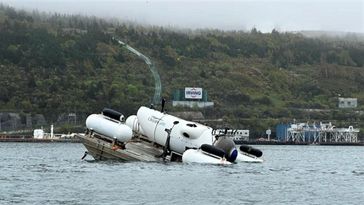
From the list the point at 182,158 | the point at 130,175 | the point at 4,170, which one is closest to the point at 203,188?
the point at 130,175

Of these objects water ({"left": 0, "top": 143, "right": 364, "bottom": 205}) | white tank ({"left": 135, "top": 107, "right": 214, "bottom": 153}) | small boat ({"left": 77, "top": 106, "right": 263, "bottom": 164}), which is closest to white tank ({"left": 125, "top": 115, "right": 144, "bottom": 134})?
small boat ({"left": 77, "top": 106, "right": 263, "bottom": 164})

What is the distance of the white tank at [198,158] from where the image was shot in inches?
3120

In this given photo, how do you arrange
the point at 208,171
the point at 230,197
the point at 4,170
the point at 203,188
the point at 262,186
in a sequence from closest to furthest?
the point at 230,197, the point at 203,188, the point at 262,186, the point at 208,171, the point at 4,170

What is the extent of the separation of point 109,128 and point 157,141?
4438 mm

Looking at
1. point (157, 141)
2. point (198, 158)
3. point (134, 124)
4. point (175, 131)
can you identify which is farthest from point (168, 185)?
point (134, 124)

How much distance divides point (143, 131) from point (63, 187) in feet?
80.0

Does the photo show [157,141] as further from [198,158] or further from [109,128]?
[198,158]

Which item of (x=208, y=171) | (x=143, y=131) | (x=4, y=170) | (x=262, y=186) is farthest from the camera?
(x=143, y=131)

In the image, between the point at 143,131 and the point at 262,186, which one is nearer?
the point at 262,186

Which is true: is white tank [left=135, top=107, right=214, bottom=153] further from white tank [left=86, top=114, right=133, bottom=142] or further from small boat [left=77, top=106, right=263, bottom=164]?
white tank [left=86, top=114, right=133, bottom=142]

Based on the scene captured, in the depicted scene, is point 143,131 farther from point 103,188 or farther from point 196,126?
point 103,188

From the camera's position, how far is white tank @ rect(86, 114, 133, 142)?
268 ft

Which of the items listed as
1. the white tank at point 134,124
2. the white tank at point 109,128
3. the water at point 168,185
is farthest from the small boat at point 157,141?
the water at point 168,185

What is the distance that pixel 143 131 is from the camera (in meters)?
85.9
